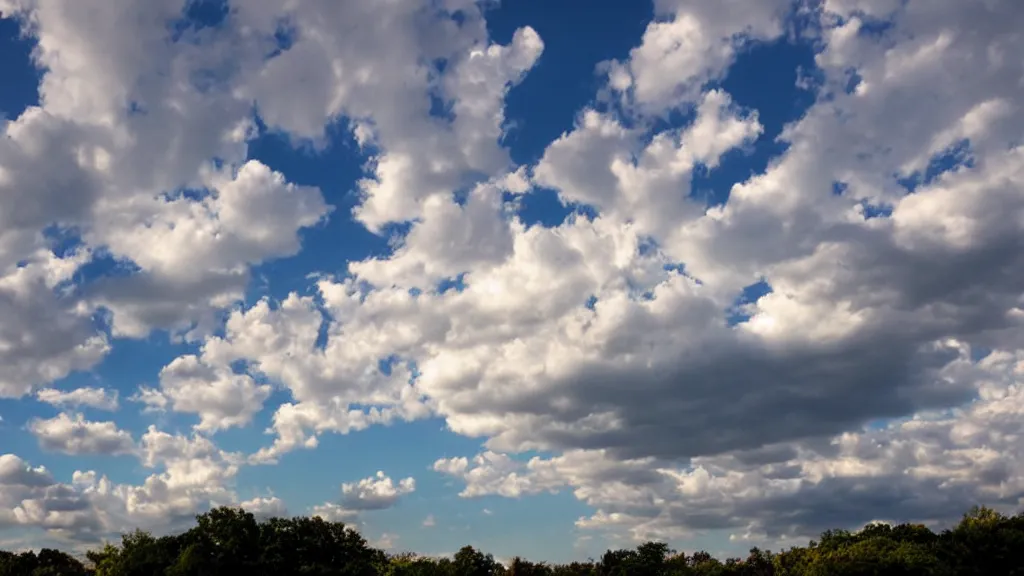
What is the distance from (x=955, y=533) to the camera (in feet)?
231

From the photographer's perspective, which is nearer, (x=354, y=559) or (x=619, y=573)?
(x=354, y=559)

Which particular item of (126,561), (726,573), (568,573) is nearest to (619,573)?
(568,573)

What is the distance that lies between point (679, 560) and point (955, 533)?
2436 cm

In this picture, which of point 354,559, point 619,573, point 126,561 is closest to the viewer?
point 126,561

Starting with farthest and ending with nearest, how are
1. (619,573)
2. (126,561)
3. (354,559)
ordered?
(619,573) < (354,559) < (126,561)

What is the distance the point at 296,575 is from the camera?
6856cm

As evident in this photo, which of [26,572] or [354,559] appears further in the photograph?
[26,572]

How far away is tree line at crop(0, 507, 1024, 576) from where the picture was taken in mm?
65688

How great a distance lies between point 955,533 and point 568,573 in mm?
33864

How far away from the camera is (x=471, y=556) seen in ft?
253

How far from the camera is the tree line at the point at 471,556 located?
2586 inches

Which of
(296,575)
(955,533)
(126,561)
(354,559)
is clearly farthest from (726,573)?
(126,561)

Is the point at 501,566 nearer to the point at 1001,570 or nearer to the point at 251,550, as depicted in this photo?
the point at 251,550

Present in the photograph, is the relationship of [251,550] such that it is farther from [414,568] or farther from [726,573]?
[726,573]
